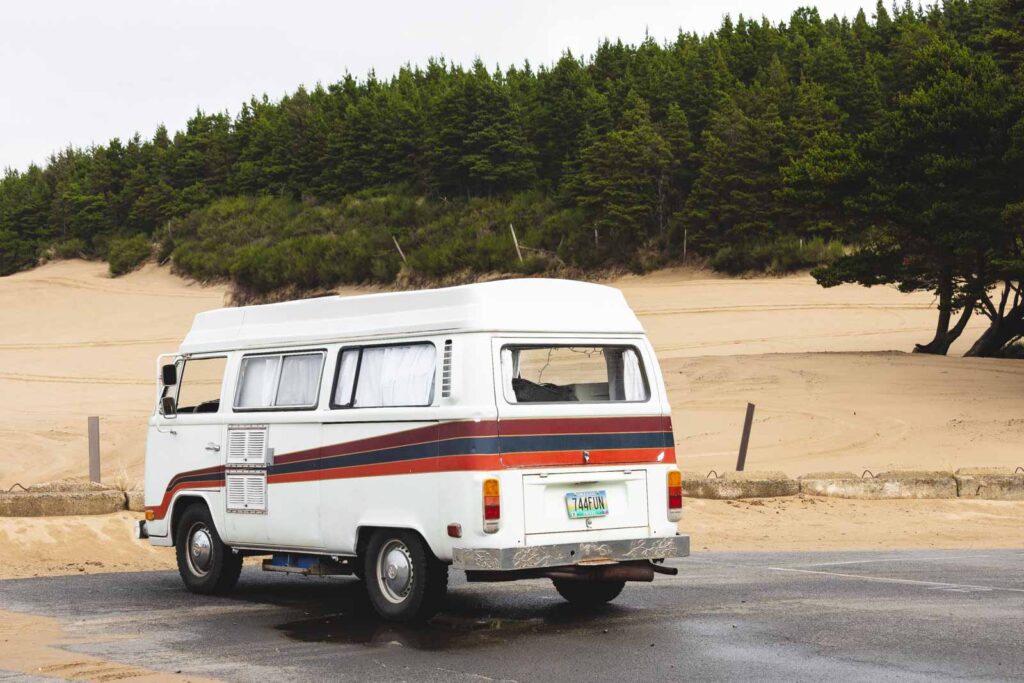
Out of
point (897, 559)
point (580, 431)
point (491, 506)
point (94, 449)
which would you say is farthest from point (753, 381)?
point (491, 506)

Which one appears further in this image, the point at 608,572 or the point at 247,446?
the point at 247,446

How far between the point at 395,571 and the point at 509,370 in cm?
182

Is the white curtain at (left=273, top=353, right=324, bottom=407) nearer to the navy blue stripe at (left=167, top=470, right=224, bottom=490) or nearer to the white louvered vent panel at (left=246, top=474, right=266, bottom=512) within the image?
the white louvered vent panel at (left=246, top=474, right=266, bottom=512)

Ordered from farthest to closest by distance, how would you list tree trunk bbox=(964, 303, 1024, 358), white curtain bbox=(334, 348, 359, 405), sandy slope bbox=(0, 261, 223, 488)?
1. tree trunk bbox=(964, 303, 1024, 358)
2. sandy slope bbox=(0, 261, 223, 488)
3. white curtain bbox=(334, 348, 359, 405)

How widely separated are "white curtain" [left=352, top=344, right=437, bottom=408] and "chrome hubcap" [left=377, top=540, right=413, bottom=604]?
1.13 metres

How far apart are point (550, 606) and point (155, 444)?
4.26 m

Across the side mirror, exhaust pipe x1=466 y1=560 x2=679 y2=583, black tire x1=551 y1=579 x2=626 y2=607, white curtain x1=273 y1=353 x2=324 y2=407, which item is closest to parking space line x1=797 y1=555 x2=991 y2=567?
black tire x1=551 y1=579 x2=626 y2=607

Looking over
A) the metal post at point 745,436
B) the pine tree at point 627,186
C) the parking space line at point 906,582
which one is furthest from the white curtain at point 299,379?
the pine tree at point 627,186

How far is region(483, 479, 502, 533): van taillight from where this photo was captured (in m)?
9.96

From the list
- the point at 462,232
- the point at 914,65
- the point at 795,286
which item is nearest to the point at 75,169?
the point at 462,232

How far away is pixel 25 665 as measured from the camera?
8914 mm

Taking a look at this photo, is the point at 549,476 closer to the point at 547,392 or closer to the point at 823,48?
the point at 547,392

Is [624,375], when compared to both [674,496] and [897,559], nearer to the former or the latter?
[674,496]

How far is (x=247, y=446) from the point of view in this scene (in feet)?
39.4
